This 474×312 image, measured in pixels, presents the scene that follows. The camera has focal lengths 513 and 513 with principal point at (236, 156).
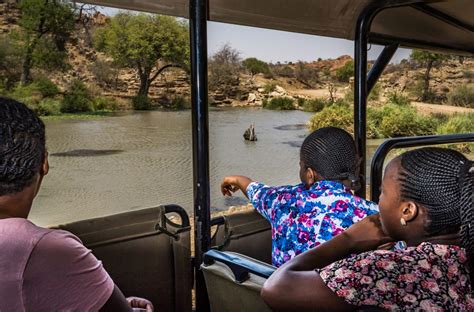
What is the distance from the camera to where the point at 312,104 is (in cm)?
1762

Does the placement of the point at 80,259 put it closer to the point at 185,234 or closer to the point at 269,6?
the point at 185,234

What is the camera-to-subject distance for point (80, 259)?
41.8 inches

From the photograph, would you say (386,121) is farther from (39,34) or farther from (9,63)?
(9,63)

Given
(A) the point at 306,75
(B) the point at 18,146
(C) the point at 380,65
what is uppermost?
(A) the point at 306,75

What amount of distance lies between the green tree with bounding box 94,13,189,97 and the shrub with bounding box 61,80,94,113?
1.24 metres

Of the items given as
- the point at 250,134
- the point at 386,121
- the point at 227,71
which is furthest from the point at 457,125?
the point at 227,71

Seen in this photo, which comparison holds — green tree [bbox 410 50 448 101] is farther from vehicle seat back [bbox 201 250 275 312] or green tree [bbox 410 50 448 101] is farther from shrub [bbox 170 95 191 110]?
vehicle seat back [bbox 201 250 275 312]

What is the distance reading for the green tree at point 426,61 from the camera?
21.4 meters

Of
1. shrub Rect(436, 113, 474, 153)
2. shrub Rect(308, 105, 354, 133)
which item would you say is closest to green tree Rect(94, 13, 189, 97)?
shrub Rect(308, 105, 354, 133)

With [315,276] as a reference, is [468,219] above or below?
above

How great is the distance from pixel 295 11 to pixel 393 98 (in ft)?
57.4

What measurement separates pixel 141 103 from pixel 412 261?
13392 mm

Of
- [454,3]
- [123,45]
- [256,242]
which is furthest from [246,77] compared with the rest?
[256,242]

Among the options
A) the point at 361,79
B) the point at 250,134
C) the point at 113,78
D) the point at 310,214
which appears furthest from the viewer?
the point at 250,134
